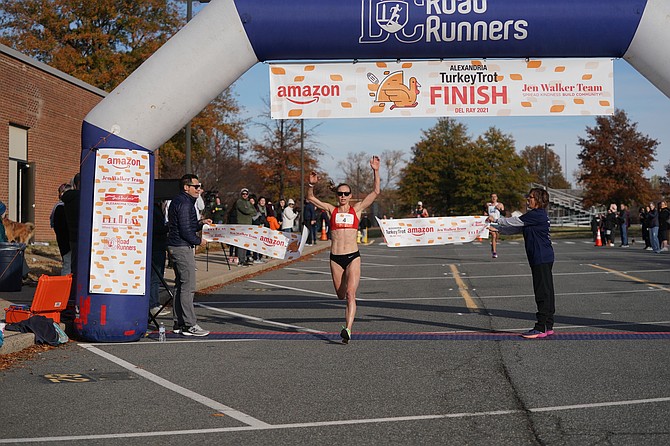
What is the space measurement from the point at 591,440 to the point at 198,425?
111 inches

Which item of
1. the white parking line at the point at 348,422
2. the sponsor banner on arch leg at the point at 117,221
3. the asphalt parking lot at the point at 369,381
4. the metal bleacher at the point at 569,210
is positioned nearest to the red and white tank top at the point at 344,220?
the asphalt parking lot at the point at 369,381

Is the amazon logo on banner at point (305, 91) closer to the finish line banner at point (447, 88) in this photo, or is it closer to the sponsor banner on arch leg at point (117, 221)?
the finish line banner at point (447, 88)

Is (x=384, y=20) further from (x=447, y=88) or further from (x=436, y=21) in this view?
(x=447, y=88)

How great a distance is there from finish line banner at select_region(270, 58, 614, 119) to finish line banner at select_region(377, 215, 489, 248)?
70.8 inches

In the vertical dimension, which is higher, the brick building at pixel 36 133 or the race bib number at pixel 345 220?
the brick building at pixel 36 133

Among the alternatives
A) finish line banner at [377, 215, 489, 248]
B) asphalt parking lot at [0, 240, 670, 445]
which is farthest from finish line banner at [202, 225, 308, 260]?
finish line banner at [377, 215, 489, 248]

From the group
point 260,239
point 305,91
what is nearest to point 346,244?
point 260,239

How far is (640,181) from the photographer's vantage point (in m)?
64.1

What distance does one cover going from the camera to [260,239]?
12258mm

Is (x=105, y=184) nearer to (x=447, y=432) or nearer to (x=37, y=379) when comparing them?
(x=37, y=379)

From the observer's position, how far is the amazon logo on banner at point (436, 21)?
10.5 meters

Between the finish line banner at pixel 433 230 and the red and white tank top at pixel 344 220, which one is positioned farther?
the finish line banner at pixel 433 230

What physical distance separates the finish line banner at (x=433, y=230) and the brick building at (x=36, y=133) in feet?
50.0

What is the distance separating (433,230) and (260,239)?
99.5 inches
